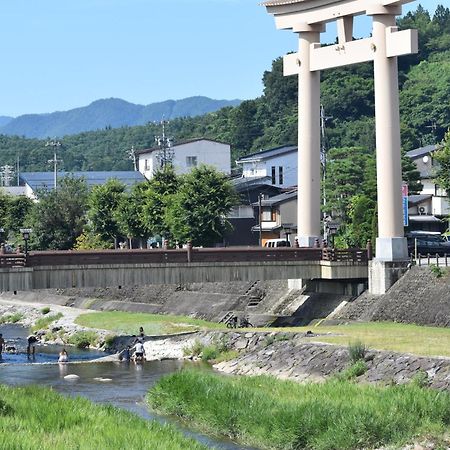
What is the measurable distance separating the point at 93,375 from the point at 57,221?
192ft

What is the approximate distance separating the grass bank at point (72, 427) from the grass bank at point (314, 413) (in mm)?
3386

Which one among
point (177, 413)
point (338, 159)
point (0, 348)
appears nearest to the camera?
point (177, 413)

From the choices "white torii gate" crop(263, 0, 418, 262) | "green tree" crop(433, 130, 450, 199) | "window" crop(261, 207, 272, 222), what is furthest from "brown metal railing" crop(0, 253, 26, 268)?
"window" crop(261, 207, 272, 222)

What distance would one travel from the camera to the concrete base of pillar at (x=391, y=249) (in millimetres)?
69625

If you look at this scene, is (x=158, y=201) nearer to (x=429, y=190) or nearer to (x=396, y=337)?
(x=429, y=190)

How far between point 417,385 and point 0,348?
29666 mm

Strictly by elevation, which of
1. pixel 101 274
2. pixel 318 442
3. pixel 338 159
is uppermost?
pixel 338 159

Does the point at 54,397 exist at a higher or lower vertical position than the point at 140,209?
lower

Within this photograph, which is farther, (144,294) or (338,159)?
(338,159)

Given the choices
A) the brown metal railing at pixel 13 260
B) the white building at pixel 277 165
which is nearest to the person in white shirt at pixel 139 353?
the brown metal railing at pixel 13 260

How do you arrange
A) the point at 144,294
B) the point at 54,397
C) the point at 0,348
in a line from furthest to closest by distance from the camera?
the point at 144,294 < the point at 0,348 < the point at 54,397

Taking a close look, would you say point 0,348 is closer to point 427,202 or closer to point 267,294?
point 267,294

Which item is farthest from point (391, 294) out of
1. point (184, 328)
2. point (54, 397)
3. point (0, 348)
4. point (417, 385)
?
point (54, 397)

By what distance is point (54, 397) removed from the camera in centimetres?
3997
